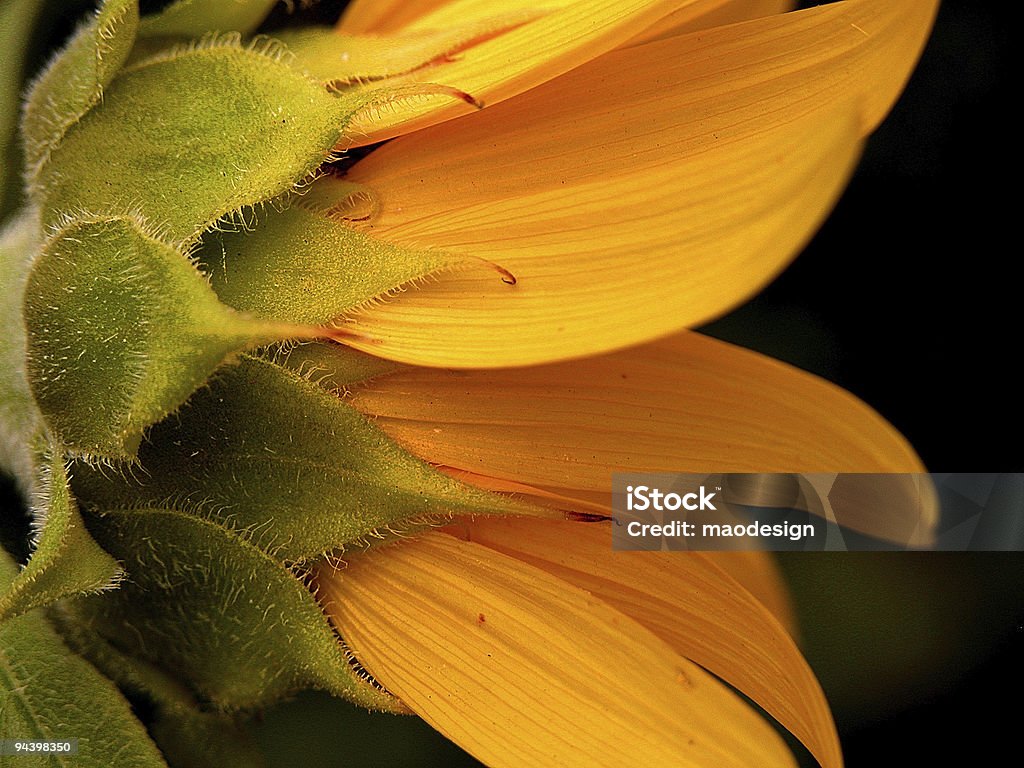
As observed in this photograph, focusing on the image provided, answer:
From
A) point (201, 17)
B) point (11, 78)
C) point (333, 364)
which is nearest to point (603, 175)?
point (333, 364)

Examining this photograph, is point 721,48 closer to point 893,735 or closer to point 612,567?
point 612,567

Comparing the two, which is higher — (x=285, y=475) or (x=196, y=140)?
(x=196, y=140)

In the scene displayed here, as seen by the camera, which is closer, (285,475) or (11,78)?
(285,475)

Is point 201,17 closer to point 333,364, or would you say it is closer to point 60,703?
point 333,364

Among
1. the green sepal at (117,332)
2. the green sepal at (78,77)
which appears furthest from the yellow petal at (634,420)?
the green sepal at (78,77)

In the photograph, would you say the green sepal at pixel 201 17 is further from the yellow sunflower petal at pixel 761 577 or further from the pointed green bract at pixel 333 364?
the yellow sunflower petal at pixel 761 577

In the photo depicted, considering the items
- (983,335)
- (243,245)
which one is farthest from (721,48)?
(983,335)

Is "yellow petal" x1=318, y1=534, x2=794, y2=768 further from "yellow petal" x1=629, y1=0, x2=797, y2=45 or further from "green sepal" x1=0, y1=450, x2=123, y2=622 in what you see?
"yellow petal" x1=629, y1=0, x2=797, y2=45
